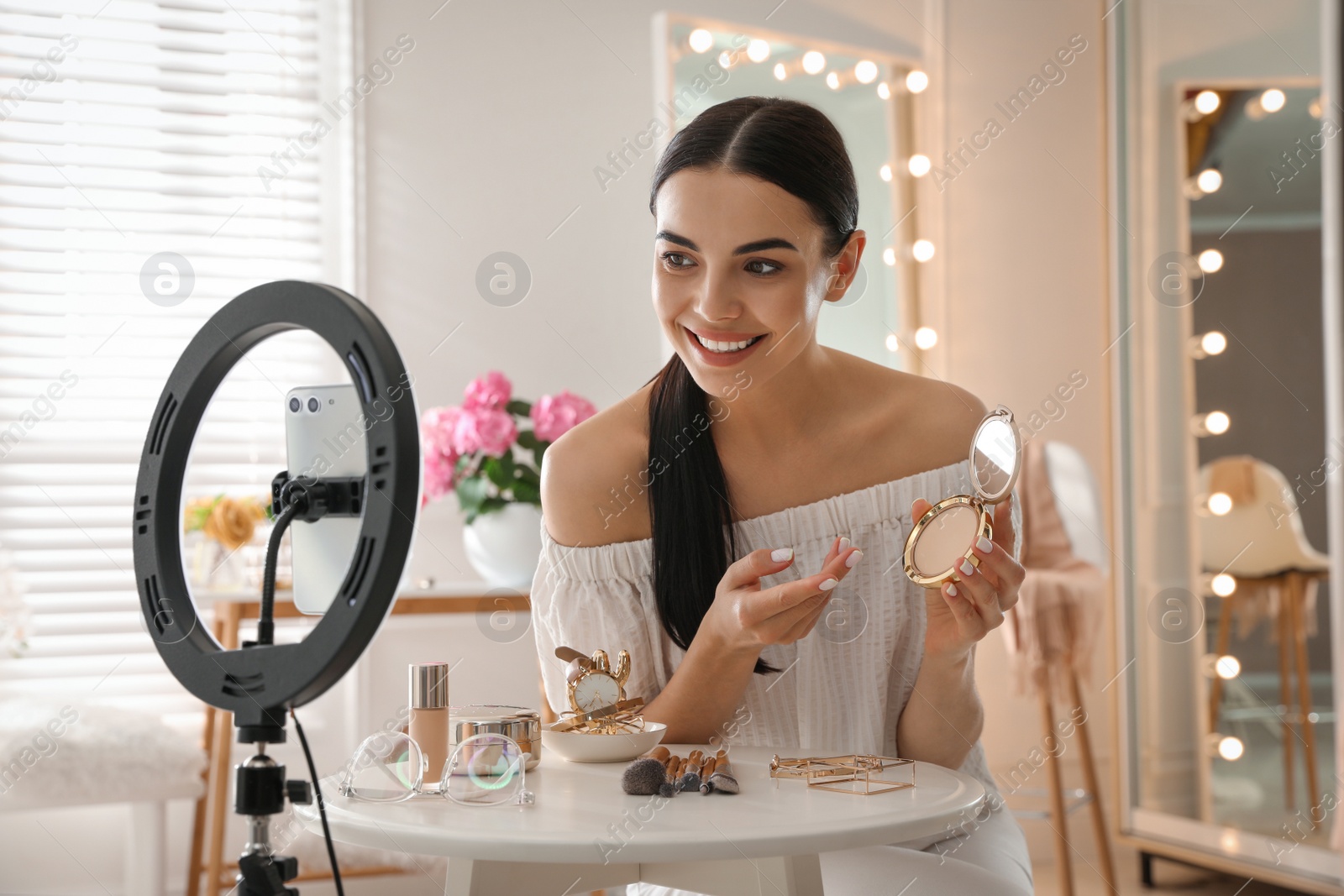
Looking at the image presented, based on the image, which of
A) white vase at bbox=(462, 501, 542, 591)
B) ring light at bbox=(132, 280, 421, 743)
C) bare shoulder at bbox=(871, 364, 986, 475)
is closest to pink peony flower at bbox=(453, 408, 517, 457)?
white vase at bbox=(462, 501, 542, 591)

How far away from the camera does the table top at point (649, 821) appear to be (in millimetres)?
902

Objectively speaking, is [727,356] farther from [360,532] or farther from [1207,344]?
[1207,344]

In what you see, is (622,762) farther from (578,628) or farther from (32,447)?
(32,447)

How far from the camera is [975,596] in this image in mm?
1226

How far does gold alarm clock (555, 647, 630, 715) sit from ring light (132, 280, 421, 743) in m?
0.57

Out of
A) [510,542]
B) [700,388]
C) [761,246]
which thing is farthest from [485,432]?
[761,246]

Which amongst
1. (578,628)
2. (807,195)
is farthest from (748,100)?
(578,628)

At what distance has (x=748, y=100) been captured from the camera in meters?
1.46

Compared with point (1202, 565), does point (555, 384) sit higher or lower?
higher

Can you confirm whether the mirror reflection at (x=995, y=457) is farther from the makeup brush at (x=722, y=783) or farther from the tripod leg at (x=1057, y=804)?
the tripod leg at (x=1057, y=804)

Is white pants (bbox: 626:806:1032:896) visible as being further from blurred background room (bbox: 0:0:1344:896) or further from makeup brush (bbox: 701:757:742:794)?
blurred background room (bbox: 0:0:1344:896)

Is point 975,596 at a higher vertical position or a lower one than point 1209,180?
lower

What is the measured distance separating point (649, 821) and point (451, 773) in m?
0.21

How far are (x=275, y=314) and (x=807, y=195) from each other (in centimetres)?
83
